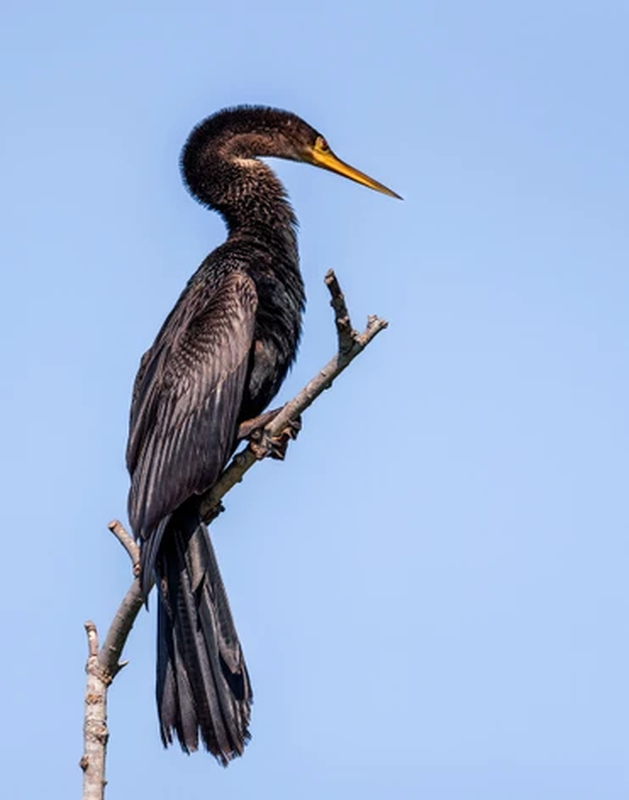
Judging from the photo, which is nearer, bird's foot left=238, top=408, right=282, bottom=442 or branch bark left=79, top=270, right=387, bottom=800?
branch bark left=79, top=270, right=387, bottom=800

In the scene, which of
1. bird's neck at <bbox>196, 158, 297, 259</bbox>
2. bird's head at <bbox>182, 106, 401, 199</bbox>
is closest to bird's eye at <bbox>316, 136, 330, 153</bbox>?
bird's head at <bbox>182, 106, 401, 199</bbox>

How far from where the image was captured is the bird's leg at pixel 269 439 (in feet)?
17.9

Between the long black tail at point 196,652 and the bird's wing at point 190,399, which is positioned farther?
the bird's wing at point 190,399

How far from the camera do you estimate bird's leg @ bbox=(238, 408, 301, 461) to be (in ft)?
17.9

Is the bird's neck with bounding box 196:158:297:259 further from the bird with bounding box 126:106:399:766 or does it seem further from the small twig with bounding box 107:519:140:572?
the small twig with bounding box 107:519:140:572

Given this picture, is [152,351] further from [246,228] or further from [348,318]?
[348,318]

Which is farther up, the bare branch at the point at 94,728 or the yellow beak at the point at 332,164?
the yellow beak at the point at 332,164

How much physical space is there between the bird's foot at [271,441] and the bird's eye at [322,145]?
89.0 inches

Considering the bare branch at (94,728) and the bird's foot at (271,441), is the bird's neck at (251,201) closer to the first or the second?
the bird's foot at (271,441)

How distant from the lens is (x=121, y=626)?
5.00 metres

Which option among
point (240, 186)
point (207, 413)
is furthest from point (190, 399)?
point (240, 186)

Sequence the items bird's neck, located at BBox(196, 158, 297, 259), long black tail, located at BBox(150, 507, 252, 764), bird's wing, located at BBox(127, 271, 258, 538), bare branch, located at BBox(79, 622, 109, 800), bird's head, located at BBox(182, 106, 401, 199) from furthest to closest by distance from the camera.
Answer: bird's head, located at BBox(182, 106, 401, 199), bird's neck, located at BBox(196, 158, 297, 259), bird's wing, located at BBox(127, 271, 258, 538), long black tail, located at BBox(150, 507, 252, 764), bare branch, located at BBox(79, 622, 109, 800)

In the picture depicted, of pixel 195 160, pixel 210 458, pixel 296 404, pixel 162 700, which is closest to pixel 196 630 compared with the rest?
pixel 162 700

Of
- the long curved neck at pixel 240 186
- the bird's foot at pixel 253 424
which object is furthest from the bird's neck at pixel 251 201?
the bird's foot at pixel 253 424
